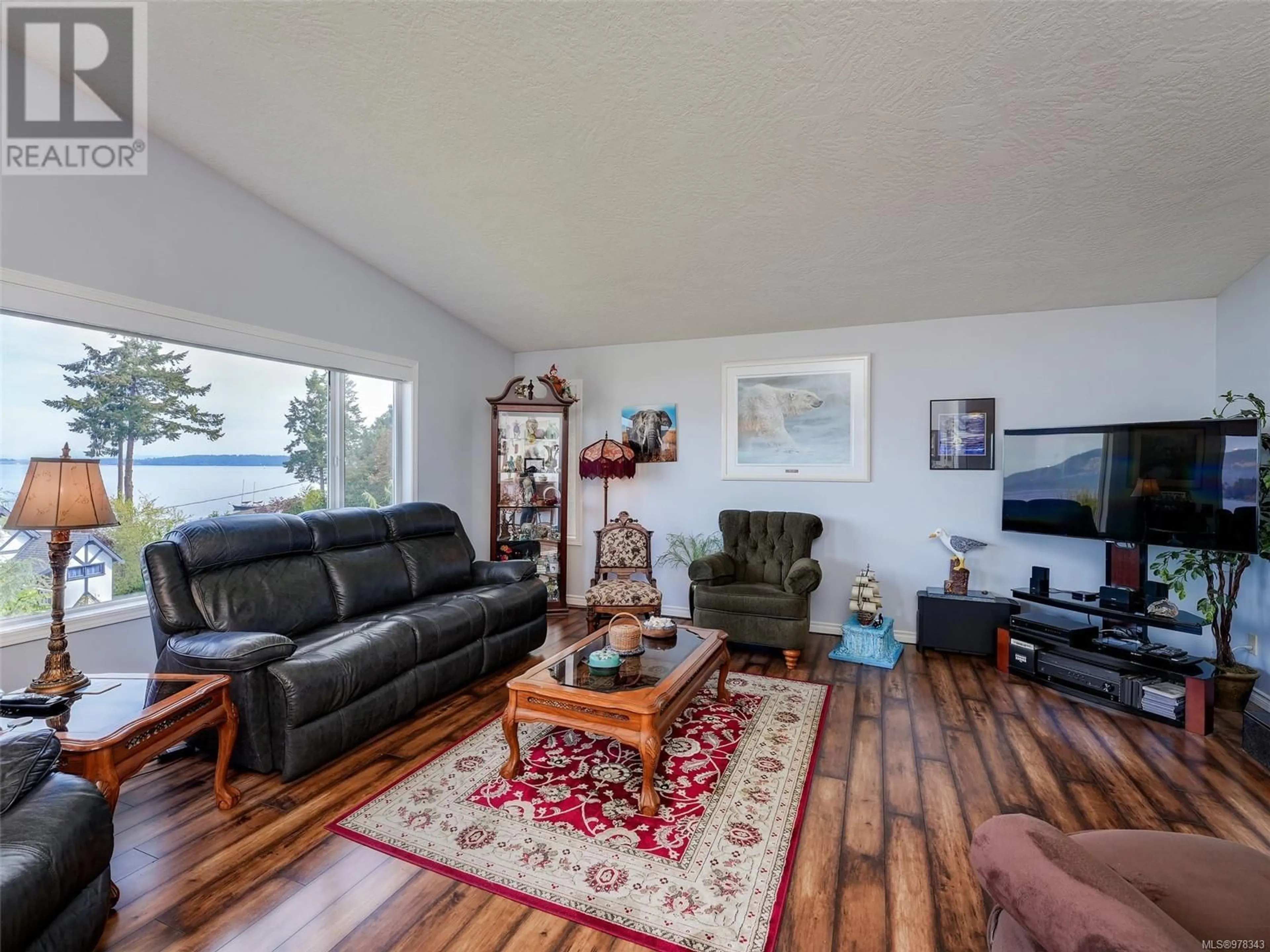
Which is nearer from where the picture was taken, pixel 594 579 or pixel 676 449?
pixel 594 579

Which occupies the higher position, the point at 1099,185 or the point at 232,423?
the point at 1099,185

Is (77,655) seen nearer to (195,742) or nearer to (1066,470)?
(195,742)

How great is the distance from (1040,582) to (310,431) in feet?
16.8

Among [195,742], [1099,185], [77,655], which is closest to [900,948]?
[195,742]

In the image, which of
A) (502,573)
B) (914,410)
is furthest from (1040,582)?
(502,573)

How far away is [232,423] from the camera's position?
3406mm

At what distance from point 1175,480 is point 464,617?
13.7ft

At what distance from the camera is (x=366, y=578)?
3396 mm

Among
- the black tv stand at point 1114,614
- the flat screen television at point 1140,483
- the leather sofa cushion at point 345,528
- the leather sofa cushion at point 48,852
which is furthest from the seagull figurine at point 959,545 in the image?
the leather sofa cushion at point 48,852

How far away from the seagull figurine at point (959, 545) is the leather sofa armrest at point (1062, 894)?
3.34m

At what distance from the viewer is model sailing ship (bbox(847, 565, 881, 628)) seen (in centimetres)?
407

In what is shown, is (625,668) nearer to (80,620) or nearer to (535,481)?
(80,620)

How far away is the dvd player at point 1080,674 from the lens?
10.3 ft

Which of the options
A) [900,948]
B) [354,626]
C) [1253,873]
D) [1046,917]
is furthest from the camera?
[354,626]
